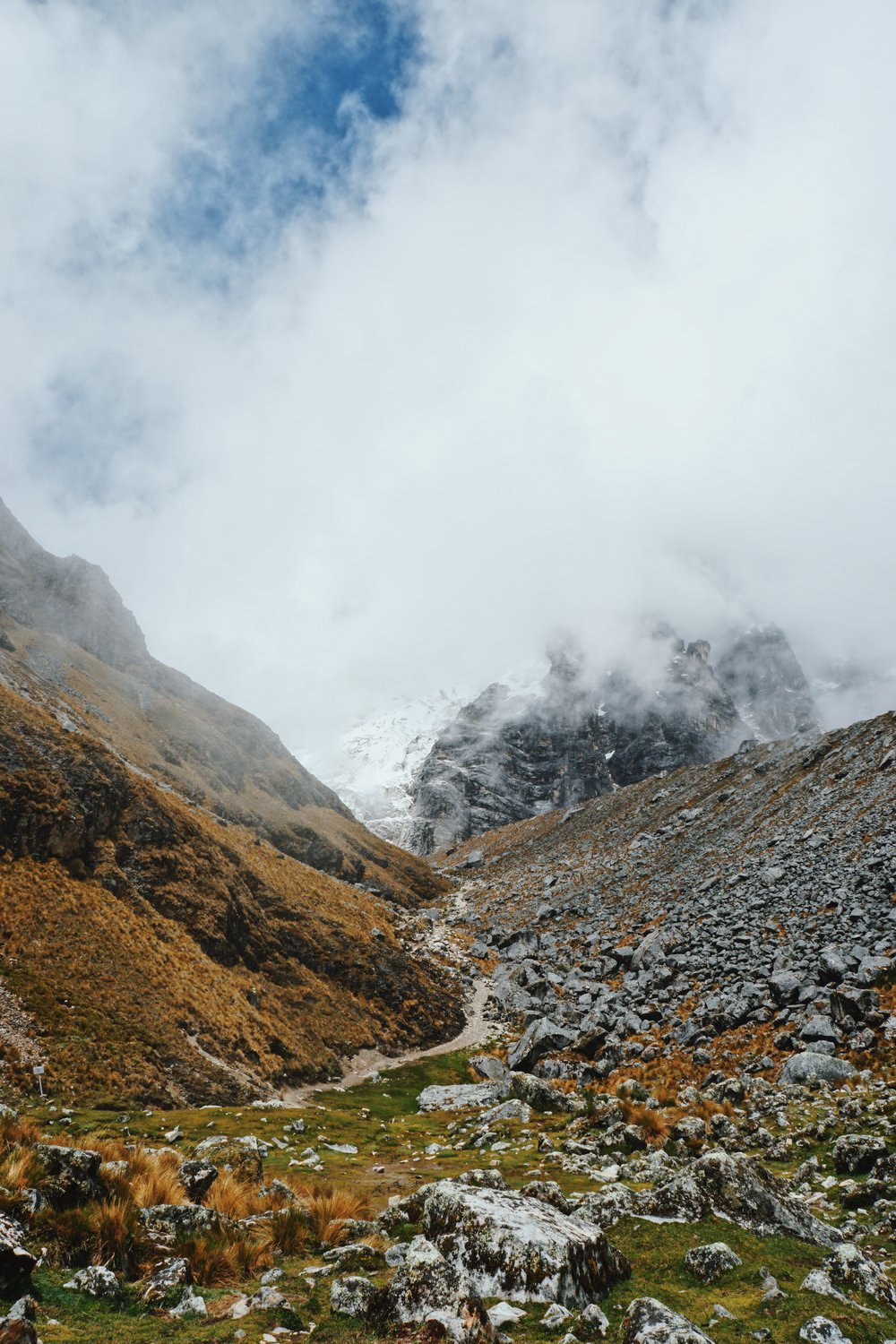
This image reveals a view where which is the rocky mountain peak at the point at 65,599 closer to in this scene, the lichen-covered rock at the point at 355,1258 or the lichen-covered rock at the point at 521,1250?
the lichen-covered rock at the point at 355,1258

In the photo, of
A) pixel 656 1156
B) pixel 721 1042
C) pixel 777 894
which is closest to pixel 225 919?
pixel 721 1042

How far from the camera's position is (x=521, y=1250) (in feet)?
30.6

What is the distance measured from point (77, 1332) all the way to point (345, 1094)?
3814 centimetres

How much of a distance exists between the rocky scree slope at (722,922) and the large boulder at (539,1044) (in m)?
0.11

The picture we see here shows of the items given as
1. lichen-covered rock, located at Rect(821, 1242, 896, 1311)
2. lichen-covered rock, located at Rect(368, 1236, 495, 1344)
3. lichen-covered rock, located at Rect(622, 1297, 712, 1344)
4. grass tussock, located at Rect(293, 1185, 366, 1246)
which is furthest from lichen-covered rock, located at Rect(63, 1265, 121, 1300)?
lichen-covered rock, located at Rect(821, 1242, 896, 1311)

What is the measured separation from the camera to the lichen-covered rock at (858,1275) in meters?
9.55

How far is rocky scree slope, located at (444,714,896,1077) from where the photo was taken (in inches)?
1336

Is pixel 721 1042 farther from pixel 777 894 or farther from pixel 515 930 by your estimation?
pixel 515 930

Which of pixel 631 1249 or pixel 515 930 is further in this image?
pixel 515 930

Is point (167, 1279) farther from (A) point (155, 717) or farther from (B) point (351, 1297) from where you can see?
(A) point (155, 717)

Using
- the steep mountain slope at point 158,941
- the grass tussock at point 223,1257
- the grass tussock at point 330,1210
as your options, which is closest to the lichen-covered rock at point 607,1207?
the grass tussock at point 330,1210

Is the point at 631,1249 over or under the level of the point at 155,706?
→ under

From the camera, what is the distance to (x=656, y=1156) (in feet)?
59.8

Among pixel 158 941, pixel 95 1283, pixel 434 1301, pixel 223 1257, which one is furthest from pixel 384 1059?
pixel 434 1301
